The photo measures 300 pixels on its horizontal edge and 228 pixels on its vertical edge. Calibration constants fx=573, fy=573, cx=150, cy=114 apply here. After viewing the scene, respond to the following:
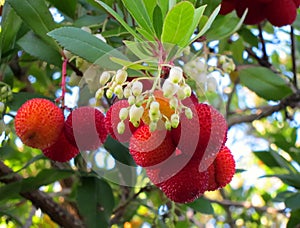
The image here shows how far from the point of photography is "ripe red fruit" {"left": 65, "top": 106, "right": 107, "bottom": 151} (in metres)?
1.17

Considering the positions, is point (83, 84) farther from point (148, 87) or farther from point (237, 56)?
point (237, 56)

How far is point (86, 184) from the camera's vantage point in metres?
1.74

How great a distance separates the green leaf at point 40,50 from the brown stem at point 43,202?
1.20ft

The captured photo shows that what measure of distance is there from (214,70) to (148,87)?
0.59m

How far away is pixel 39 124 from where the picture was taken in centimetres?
114

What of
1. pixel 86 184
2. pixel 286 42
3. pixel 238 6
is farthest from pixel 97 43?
pixel 286 42

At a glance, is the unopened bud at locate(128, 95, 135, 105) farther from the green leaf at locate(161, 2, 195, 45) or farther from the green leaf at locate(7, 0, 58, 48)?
the green leaf at locate(7, 0, 58, 48)

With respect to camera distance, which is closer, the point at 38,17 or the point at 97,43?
the point at 97,43

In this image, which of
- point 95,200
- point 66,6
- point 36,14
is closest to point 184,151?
point 36,14

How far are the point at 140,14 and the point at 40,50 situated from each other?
1.42 feet

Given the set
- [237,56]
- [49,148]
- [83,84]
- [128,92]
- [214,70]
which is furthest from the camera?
[237,56]

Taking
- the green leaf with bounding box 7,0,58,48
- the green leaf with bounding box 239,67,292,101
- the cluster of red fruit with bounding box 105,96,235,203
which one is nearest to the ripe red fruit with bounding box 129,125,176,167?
the cluster of red fruit with bounding box 105,96,235,203

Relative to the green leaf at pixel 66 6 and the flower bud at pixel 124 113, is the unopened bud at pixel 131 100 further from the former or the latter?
the green leaf at pixel 66 6

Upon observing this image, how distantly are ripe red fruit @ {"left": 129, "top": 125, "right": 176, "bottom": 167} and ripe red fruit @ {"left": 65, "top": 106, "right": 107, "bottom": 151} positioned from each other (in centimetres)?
19
